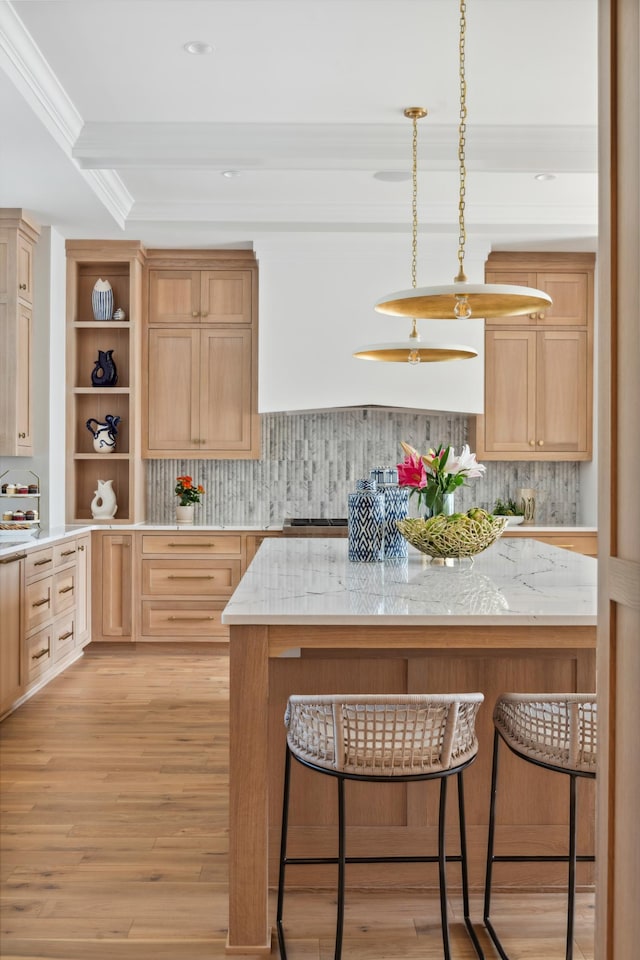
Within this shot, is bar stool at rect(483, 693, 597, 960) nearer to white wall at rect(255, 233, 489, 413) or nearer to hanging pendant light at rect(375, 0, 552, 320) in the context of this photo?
hanging pendant light at rect(375, 0, 552, 320)

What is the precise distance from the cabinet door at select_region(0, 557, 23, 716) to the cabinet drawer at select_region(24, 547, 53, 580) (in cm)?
11

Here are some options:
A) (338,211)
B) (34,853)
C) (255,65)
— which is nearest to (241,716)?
(34,853)

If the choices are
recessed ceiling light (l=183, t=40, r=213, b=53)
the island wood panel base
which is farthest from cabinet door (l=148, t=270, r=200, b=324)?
the island wood panel base

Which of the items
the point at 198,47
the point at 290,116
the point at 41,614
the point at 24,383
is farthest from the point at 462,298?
the point at 24,383

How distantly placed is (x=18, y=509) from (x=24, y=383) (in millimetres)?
750

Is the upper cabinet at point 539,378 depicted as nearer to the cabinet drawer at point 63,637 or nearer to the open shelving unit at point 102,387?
the open shelving unit at point 102,387

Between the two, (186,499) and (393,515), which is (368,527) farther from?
(186,499)

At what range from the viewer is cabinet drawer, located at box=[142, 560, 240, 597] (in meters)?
5.30

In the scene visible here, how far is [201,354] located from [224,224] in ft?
2.98

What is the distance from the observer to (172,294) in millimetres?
5605

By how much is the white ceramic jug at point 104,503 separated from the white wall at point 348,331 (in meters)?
1.16

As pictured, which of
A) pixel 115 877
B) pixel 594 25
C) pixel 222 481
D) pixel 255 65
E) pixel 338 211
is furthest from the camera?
pixel 222 481

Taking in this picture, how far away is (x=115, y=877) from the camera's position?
2.37 m

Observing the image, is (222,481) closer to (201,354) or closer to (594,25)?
(201,354)
